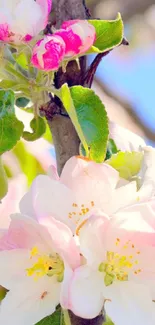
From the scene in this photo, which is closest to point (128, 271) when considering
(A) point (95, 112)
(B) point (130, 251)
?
(B) point (130, 251)

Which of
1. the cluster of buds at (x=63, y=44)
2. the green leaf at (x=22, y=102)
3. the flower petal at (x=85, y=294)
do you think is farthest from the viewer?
the green leaf at (x=22, y=102)

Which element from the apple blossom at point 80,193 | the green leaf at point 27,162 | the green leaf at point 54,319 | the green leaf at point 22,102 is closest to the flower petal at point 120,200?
the apple blossom at point 80,193

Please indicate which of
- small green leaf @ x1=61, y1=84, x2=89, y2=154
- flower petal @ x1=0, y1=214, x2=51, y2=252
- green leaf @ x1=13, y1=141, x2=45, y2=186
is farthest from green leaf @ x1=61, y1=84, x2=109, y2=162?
green leaf @ x1=13, y1=141, x2=45, y2=186

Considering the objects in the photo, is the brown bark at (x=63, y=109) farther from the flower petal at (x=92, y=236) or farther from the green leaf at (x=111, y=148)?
the flower petal at (x=92, y=236)

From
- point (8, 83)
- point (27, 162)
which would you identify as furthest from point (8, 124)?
point (27, 162)

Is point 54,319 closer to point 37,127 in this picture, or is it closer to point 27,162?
point 37,127

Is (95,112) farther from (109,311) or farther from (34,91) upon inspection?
(109,311)

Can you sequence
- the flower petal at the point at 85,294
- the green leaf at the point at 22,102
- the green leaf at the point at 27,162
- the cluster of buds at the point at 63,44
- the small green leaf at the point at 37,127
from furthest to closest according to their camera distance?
the green leaf at the point at 27,162, the green leaf at the point at 22,102, the small green leaf at the point at 37,127, the cluster of buds at the point at 63,44, the flower petal at the point at 85,294
